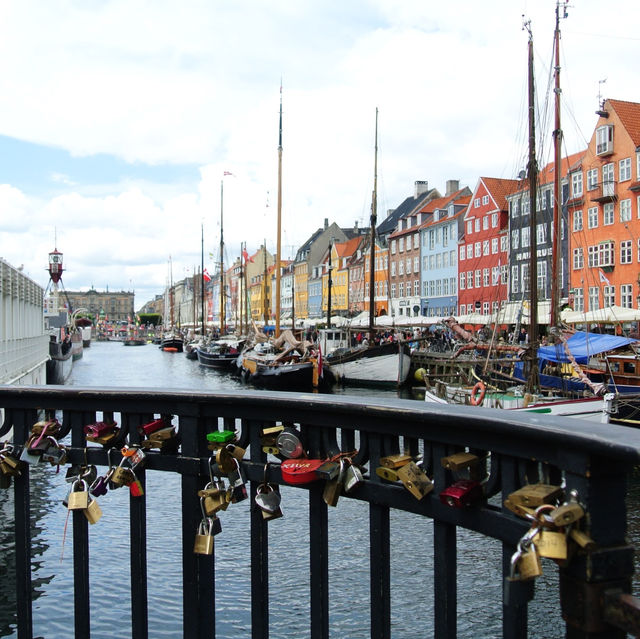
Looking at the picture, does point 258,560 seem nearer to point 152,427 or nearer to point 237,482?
point 237,482

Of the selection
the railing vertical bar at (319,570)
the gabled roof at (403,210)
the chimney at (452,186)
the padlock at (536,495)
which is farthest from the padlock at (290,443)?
the chimney at (452,186)

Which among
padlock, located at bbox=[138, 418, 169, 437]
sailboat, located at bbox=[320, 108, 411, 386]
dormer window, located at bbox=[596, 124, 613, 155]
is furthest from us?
dormer window, located at bbox=[596, 124, 613, 155]

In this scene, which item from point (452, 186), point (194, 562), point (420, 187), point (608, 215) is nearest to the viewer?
point (194, 562)

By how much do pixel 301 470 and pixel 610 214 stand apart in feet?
164

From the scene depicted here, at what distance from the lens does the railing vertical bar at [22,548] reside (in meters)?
3.39

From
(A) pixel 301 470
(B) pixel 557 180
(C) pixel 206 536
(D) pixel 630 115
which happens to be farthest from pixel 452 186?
(A) pixel 301 470

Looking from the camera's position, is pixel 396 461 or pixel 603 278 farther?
pixel 603 278

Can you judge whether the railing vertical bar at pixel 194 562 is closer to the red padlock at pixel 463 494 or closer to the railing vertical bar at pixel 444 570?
the railing vertical bar at pixel 444 570

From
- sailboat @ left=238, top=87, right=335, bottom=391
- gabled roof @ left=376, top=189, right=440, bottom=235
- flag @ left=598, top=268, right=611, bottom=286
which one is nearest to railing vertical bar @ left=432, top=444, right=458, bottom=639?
sailboat @ left=238, top=87, right=335, bottom=391

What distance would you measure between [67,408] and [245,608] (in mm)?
5814

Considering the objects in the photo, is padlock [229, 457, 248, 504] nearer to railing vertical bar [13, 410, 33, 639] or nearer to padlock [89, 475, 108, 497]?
padlock [89, 475, 108, 497]

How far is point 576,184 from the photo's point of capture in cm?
5238

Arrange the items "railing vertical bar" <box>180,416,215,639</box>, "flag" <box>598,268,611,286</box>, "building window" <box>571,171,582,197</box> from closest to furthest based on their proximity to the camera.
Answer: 1. "railing vertical bar" <box>180,416,215,639</box>
2. "flag" <box>598,268,611,286</box>
3. "building window" <box>571,171,582,197</box>

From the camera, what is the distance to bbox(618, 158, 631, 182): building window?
4703 cm
